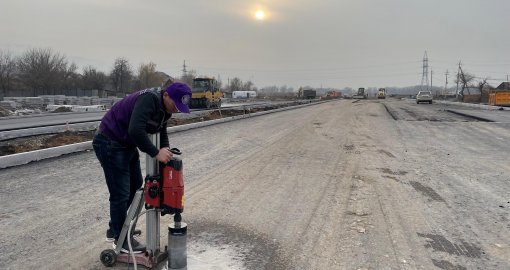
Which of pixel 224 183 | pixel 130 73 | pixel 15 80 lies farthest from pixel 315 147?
pixel 130 73

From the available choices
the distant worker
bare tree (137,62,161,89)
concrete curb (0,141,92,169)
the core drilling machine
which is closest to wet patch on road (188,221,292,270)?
the core drilling machine

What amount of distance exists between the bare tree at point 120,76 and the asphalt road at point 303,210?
74257mm

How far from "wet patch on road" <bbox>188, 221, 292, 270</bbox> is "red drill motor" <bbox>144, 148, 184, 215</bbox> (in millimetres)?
840

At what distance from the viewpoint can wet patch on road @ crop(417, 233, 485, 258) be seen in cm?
445

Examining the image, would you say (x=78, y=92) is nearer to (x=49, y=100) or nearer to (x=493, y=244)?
(x=49, y=100)

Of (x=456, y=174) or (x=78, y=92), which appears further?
(x=78, y=92)

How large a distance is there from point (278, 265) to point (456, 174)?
5.90 metres

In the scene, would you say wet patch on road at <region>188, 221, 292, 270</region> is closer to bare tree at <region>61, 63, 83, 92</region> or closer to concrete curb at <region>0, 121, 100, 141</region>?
concrete curb at <region>0, 121, 100, 141</region>

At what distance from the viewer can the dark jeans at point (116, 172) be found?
3.94 metres

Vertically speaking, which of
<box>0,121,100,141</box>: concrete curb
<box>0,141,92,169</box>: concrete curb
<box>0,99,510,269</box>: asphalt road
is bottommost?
<box>0,99,510,269</box>: asphalt road

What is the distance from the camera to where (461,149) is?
478 inches

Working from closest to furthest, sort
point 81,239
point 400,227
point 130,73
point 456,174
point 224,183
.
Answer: point 81,239 < point 400,227 < point 224,183 < point 456,174 < point 130,73

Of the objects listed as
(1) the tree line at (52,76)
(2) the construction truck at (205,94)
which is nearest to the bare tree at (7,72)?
(1) the tree line at (52,76)

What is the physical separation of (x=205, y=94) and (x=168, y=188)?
1184 inches
